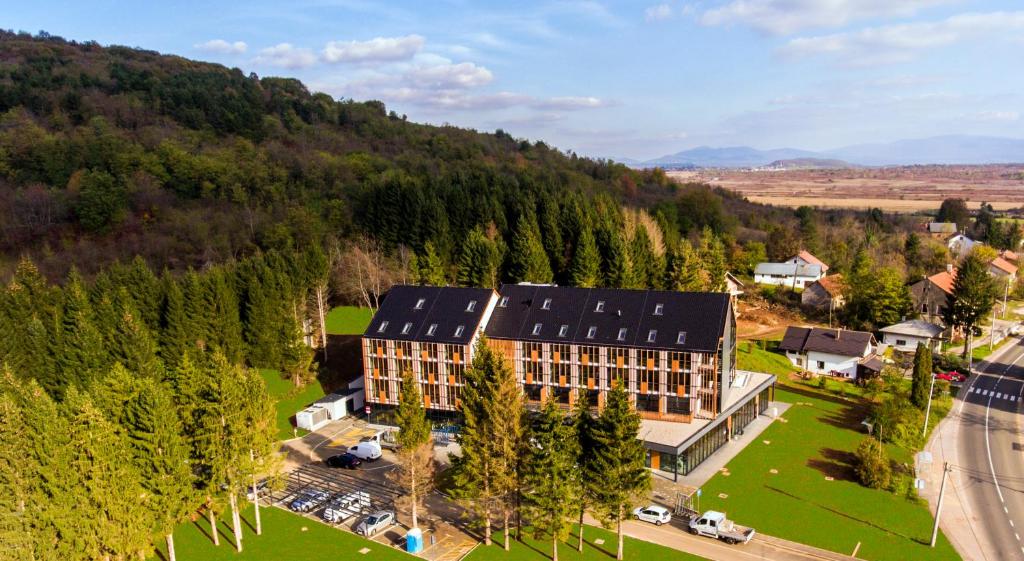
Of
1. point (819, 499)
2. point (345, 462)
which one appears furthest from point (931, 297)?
point (345, 462)

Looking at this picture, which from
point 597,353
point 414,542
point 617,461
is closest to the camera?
point 617,461

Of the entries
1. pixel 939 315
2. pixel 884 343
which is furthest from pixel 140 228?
pixel 939 315

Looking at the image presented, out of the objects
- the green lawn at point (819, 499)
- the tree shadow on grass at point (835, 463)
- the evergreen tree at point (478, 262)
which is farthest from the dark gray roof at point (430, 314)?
the tree shadow on grass at point (835, 463)

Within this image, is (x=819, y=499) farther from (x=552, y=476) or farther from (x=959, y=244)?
(x=959, y=244)

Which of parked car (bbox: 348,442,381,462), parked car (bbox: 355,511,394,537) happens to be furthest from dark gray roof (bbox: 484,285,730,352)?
parked car (bbox: 355,511,394,537)

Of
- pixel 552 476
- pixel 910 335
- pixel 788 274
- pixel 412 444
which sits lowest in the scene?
pixel 910 335

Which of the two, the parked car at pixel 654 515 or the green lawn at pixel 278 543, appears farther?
the parked car at pixel 654 515

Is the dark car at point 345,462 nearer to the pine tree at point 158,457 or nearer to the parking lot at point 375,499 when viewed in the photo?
the parking lot at point 375,499

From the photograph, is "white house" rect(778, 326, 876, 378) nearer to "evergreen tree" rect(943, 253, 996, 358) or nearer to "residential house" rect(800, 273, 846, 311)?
"evergreen tree" rect(943, 253, 996, 358)
